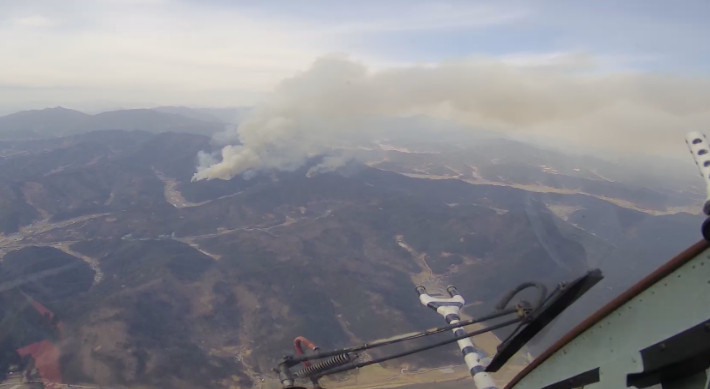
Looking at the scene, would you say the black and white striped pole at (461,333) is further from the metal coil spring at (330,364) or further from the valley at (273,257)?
the valley at (273,257)

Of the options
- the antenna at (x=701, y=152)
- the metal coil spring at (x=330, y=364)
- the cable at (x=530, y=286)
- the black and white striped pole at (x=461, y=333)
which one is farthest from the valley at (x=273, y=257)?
the antenna at (x=701, y=152)

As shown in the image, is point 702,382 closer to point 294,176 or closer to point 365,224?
point 365,224

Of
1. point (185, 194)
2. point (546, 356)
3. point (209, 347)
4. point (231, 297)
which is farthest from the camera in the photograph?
point (185, 194)

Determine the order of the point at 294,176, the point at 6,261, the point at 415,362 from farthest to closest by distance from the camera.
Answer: the point at 294,176 → the point at 6,261 → the point at 415,362

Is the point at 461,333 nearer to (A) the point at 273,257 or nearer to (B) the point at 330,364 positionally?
(B) the point at 330,364

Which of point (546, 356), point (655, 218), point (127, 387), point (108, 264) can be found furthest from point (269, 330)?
point (655, 218)

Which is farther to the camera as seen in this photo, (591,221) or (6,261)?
(591,221)

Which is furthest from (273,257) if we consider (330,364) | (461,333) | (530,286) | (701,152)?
(701,152)

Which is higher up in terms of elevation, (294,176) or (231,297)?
(294,176)
